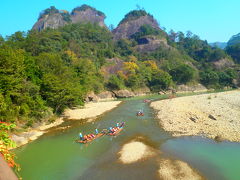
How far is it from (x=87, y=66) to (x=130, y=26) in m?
98.1

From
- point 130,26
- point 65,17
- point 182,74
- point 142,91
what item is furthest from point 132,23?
point 142,91

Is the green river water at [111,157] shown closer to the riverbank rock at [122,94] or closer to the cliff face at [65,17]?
the riverbank rock at [122,94]

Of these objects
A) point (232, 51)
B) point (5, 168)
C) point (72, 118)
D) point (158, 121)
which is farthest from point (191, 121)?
point (232, 51)

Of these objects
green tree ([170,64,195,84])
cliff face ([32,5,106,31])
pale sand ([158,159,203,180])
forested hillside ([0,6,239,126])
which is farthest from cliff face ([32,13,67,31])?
pale sand ([158,159,203,180])

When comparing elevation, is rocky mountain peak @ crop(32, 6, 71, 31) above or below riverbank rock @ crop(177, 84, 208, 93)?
above

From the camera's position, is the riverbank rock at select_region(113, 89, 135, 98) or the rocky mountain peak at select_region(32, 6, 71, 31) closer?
the riverbank rock at select_region(113, 89, 135, 98)

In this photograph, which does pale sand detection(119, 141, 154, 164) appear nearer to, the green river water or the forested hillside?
the green river water

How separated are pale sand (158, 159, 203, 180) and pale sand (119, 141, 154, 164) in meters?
2.24

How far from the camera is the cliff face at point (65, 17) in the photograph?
501ft

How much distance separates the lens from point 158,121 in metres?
32.9

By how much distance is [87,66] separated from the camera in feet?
214

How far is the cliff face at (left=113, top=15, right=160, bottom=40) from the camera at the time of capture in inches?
5778

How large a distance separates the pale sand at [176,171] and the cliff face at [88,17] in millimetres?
169875

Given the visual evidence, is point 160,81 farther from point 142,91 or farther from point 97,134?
point 97,134
